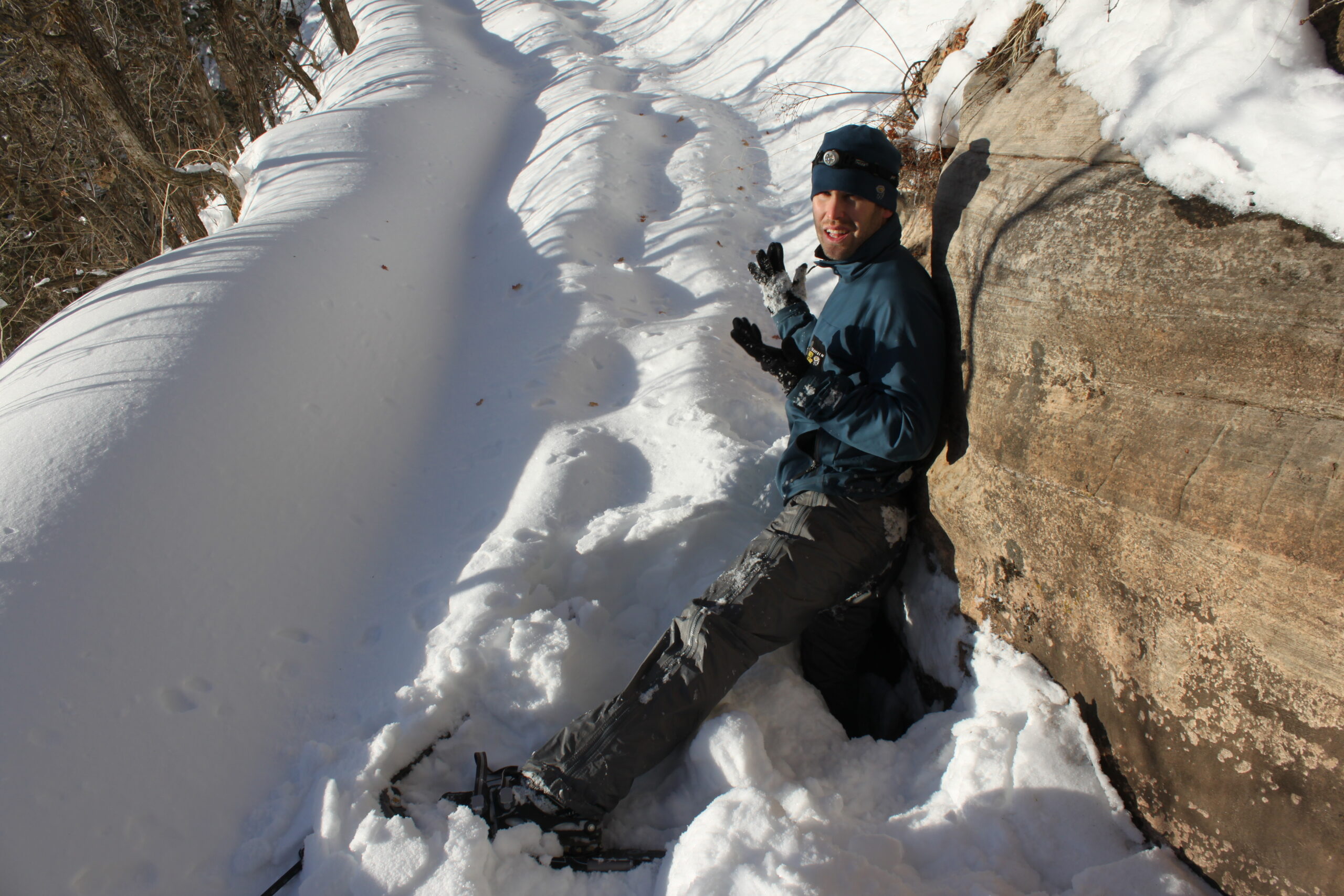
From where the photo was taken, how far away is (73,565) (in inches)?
86.3

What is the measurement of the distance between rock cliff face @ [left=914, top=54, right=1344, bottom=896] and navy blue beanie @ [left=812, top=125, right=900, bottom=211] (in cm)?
33

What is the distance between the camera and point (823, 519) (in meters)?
2.25

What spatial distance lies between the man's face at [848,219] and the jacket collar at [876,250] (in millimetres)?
15

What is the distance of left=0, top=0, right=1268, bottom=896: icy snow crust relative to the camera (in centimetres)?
176

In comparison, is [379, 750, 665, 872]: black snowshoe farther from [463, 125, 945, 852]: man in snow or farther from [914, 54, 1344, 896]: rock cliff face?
[914, 54, 1344, 896]: rock cliff face

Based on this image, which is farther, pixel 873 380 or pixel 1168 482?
pixel 873 380

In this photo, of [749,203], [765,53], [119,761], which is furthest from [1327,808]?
[765,53]

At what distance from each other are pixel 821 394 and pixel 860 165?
81 centimetres

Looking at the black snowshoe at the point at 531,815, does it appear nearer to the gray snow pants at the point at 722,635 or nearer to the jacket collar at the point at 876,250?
the gray snow pants at the point at 722,635

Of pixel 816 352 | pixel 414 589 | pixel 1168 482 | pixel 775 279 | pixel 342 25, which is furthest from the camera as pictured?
pixel 342 25

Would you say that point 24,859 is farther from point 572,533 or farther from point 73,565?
point 572,533

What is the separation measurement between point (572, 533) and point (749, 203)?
Answer: 3636 millimetres

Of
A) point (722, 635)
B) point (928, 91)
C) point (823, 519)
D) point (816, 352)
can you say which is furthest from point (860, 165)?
point (722, 635)

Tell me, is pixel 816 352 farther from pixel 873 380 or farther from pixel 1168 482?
pixel 1168 482
